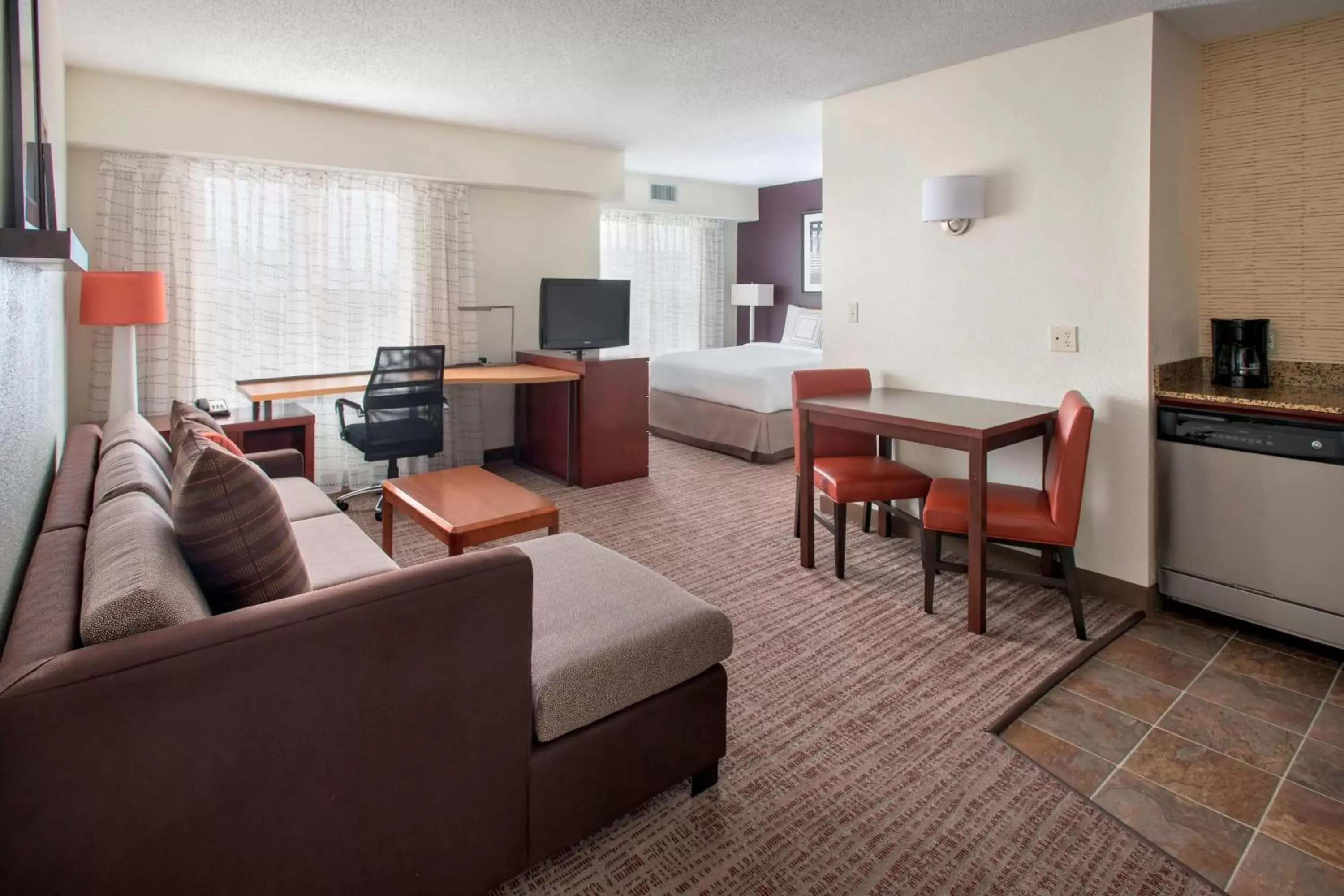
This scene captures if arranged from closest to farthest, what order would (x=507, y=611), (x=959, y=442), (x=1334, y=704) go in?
(x=507, y=611) < (x=1334, y=704) < (x=959, y=442)

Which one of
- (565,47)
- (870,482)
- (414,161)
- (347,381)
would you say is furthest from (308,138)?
(870,482)

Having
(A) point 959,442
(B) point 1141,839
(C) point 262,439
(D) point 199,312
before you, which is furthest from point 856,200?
(D) point 199,312

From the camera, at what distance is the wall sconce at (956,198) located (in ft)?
10.9

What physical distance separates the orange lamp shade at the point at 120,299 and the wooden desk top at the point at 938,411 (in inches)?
118

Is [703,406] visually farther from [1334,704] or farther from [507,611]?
[507,611]

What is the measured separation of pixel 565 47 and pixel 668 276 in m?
4.44

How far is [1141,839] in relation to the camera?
1760 mm

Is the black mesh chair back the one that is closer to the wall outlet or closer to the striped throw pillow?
the striped throw pillow

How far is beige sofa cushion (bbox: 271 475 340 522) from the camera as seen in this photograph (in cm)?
279

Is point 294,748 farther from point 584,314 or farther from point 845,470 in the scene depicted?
point 584,314

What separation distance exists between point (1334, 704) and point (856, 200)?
9.46 ft

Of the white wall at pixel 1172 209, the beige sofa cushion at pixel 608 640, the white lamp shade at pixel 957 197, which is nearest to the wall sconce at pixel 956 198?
the white lamp shade at pixel 957 197

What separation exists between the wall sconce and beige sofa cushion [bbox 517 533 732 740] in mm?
2289

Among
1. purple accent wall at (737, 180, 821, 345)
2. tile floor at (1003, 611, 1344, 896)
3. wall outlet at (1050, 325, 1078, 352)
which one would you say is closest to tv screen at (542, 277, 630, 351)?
purple accent wall at (737, 180, 821, 345)
